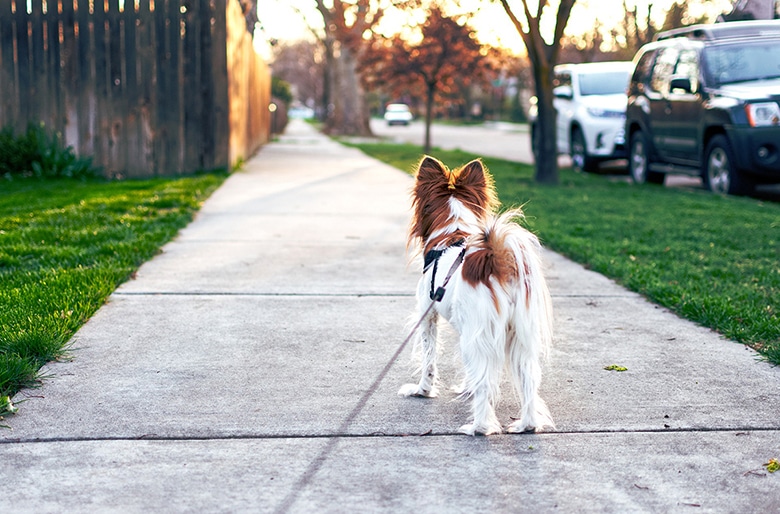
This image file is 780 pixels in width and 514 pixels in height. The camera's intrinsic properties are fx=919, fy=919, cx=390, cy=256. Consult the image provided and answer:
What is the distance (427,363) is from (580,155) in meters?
13.3

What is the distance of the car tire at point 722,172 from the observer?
38.0ft

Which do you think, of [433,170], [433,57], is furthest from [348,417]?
[433,57]

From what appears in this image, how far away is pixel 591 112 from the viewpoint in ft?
52.7

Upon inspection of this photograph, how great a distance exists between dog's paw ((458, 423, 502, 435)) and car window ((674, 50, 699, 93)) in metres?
9.84

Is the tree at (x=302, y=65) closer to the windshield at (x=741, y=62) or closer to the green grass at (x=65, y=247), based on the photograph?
the windshield at (x=741, y=62)

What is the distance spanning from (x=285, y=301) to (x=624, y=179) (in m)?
11.0

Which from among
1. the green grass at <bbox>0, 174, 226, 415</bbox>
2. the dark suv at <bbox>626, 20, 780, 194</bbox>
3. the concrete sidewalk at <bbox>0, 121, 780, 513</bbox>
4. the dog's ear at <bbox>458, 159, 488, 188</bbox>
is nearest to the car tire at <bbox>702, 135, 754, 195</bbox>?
the dark suv at <bbox>626, 20, 780, 194</bbox>

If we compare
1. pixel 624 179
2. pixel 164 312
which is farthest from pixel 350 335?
pixel 624 179

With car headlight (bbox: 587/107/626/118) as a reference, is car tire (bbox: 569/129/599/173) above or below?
below

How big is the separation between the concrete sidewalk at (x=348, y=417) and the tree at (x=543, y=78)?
25.4 ft

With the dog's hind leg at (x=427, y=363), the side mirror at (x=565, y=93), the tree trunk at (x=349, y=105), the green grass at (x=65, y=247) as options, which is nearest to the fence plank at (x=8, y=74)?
the green grass at (x=65, y=247)

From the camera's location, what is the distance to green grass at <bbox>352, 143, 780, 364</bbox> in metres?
5.59

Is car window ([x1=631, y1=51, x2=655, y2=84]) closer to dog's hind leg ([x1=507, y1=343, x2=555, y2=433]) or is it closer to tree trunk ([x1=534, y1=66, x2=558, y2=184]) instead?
tree trunk ([x1=534, y1=66, x2=558, y2=184])

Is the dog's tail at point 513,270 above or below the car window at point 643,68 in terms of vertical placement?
below
